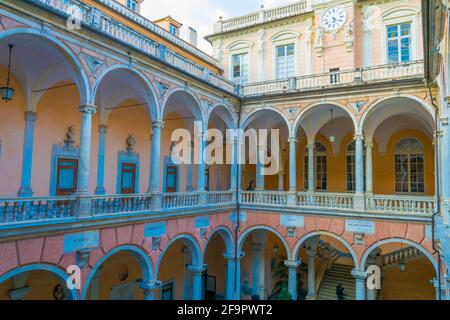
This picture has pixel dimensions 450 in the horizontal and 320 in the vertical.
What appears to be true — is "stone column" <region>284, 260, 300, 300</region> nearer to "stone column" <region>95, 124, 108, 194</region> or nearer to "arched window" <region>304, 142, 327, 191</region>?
"arched window" <region>304, 142, 327, 191</region>

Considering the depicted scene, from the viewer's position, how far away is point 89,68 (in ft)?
30.1

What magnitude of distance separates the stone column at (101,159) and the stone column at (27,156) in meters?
2.69

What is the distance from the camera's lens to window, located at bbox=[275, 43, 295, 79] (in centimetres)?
1831

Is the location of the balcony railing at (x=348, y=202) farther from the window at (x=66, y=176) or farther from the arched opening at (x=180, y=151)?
the window at (x=66, y=176)

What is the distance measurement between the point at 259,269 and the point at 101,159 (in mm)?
9733

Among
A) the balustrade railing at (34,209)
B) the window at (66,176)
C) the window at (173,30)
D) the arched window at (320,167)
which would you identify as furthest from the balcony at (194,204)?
the window at (173,30)

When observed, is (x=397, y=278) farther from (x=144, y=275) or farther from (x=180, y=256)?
(x=144, y=275)

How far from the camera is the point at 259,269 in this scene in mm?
17391

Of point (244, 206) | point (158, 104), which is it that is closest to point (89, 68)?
point (158, 104)

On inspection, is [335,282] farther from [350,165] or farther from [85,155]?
[85,155]

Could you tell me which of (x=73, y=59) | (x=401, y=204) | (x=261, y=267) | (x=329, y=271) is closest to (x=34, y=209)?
(x=73, y=59)

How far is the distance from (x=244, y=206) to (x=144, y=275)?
6096 mm

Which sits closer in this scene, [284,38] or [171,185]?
[171,185]
